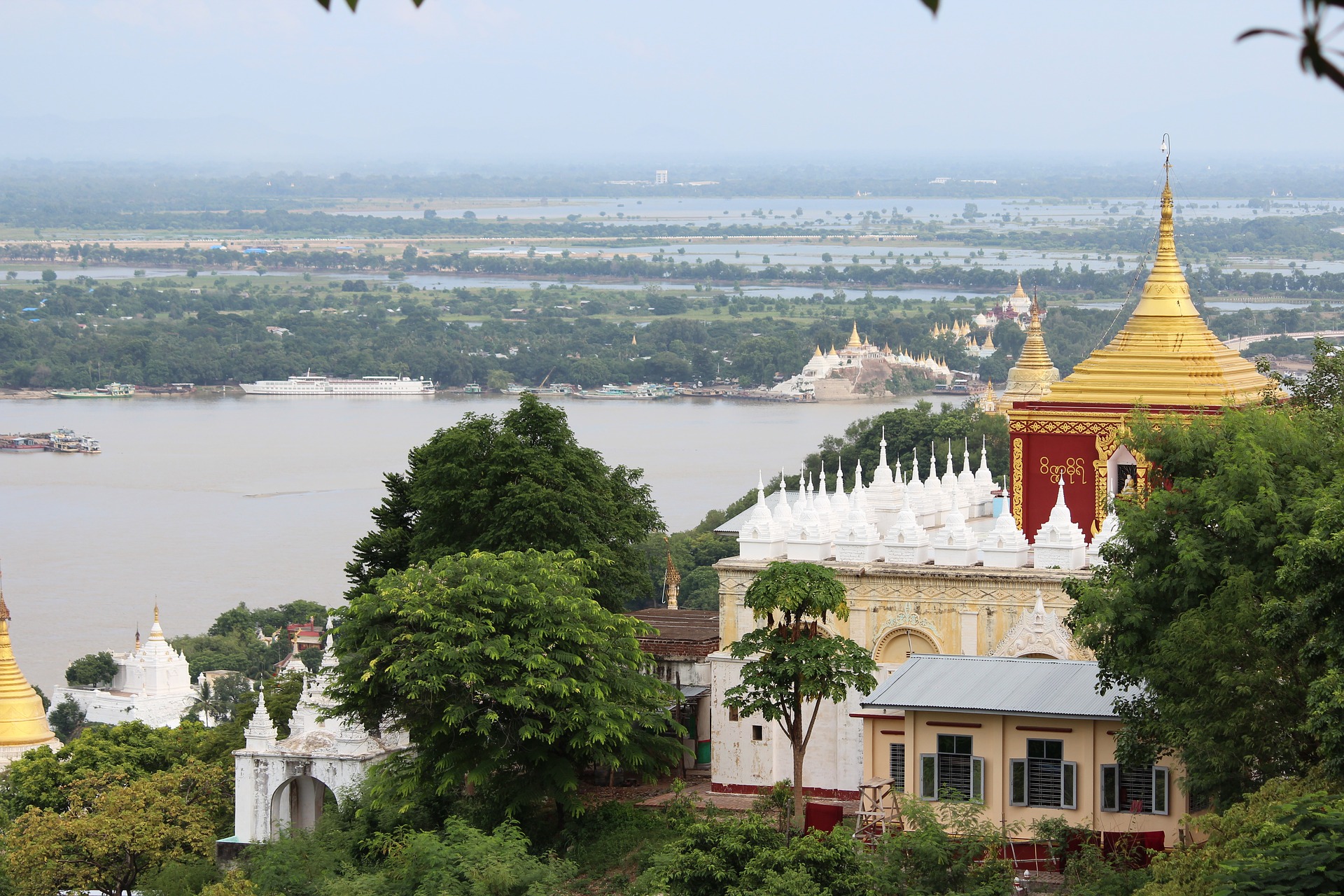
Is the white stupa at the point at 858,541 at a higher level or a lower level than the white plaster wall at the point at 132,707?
higher

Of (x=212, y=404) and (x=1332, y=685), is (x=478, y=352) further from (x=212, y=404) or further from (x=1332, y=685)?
(x=1332, y=685)

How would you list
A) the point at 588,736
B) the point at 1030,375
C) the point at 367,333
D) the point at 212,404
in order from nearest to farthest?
the point at 588,736 → the point at 1030,375 → the point at 212,404 → the point at 367,333

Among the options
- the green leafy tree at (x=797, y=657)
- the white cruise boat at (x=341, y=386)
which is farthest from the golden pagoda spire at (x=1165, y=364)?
the white cruise boat at (x=341, y=386)

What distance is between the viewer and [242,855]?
Result: 21844 mm

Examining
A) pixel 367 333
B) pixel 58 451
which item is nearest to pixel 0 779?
pixel 58 451

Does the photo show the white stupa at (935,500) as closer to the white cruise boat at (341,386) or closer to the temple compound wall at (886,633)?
the temple compound wall at (886,633)

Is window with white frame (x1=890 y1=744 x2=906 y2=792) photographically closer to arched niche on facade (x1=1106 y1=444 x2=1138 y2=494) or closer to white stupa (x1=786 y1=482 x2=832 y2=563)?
white stupa (x1=786 y1=482 x2=832 y2=563)

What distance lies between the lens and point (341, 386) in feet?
357

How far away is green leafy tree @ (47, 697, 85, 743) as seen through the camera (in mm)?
36906

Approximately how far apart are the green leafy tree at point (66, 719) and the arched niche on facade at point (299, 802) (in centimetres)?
1486

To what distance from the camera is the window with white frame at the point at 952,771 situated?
17859mm

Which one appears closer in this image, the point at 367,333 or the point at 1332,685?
the point at 1332,685

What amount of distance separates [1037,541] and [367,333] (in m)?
107

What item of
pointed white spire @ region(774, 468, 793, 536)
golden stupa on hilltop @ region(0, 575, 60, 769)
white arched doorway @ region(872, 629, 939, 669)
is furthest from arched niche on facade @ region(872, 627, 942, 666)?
golden stupa on hilltop @ region(0, 575, 60, 769)
